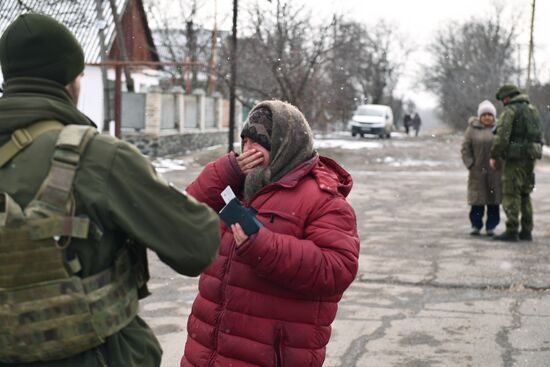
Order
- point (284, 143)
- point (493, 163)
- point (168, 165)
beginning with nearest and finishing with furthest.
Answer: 1. point (284, 143)
2. point (493, 163)
3. point (168, 165)

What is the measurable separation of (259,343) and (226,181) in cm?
65

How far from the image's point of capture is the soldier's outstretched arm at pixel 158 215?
7.16 ft

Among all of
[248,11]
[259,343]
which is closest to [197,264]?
[259,343]

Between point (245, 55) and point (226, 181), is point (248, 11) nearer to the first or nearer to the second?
point (245, 55)

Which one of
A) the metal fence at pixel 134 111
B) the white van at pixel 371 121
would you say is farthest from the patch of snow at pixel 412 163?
the white van at pixel 371 121

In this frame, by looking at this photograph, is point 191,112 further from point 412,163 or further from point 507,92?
point 507,92

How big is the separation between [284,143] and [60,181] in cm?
120

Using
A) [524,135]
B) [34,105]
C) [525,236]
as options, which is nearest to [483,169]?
[524,135]

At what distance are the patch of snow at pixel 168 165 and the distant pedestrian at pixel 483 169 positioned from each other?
1157cm

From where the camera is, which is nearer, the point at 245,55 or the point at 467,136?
the point at 467,136

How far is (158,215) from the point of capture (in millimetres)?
2213

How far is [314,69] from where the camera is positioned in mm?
26047

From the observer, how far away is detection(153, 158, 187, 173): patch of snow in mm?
21784

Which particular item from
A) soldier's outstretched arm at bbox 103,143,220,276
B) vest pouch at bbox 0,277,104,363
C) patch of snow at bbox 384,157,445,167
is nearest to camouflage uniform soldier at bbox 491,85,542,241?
soldier's outstretched arm at bbox 103,143,220,276
